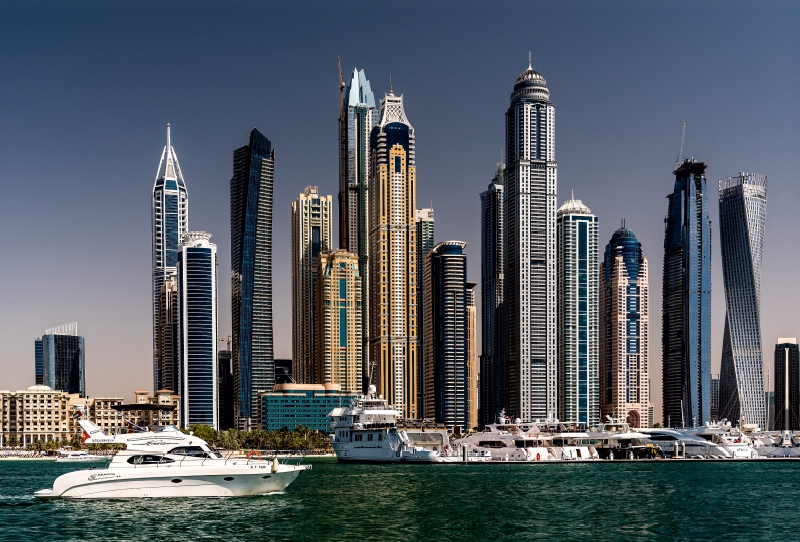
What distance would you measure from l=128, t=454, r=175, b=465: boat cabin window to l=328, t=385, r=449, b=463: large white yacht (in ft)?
294

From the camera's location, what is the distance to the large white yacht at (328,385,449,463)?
519 feet

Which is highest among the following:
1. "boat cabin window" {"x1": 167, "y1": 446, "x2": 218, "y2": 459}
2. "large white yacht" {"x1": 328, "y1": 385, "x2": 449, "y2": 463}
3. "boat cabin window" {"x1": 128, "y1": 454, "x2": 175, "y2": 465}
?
"boat cabin window" {"x1": 167, "y1": 446, "x2": 218, "y2": 459}

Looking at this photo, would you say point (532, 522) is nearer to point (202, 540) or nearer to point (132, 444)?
point (202, 540)

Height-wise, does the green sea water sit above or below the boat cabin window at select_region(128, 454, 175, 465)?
below

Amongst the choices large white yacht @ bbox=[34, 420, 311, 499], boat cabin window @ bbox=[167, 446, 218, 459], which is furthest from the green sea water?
boat cabin window @ bbox=[167, 446, 218, 459]

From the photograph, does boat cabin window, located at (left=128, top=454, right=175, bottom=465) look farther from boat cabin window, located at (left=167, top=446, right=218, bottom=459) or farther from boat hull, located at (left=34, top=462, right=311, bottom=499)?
boat cabin window, located at (left=167, top=446, right=218, bottom=459)

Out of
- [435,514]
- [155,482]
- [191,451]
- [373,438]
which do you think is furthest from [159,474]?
[373,438]

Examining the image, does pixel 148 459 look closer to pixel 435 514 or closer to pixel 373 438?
pixel 435 514

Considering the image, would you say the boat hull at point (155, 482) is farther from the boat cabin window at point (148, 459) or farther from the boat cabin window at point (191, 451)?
the boat cabin window at point (191, 451)

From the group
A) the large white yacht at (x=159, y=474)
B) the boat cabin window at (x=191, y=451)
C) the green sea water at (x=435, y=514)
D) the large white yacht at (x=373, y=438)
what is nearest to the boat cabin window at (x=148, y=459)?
the large white yacht at (x=159, y=474)

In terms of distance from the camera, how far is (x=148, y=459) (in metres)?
70.1

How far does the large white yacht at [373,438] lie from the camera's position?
158125 mm

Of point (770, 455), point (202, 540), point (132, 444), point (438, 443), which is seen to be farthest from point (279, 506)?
point (770, 455)

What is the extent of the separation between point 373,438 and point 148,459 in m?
92.7
